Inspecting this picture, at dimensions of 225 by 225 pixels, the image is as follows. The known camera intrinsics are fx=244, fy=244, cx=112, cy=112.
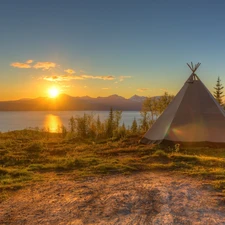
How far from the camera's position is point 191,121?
10625mm

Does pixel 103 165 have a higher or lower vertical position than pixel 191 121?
lower

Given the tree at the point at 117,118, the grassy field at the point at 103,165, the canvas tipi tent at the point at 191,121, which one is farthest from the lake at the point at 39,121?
the grassy field at the point at 103,165

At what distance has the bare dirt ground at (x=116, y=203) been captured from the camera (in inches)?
142

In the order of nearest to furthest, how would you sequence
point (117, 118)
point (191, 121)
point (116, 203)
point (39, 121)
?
point (116, 203), point (191, 121), point (117, 118), point (39, 121)

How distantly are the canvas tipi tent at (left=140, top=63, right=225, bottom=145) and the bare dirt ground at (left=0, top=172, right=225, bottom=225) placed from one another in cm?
513

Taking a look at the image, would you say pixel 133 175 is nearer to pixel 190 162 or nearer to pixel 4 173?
pixel 190 162

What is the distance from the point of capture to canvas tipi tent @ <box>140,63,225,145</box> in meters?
10.3

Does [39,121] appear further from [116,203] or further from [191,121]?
[116,203]

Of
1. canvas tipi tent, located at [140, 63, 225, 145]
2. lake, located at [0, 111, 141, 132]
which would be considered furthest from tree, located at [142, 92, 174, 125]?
canvas tipi tent, located at [140, 63, 225, 145]

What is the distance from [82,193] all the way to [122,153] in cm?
460

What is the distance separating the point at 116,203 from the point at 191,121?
292 inches

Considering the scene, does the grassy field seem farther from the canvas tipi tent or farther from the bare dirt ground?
the canvas tipi tent

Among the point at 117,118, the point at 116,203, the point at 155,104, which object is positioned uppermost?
the point at 155,104

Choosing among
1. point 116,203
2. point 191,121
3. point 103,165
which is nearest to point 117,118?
point 191,121
